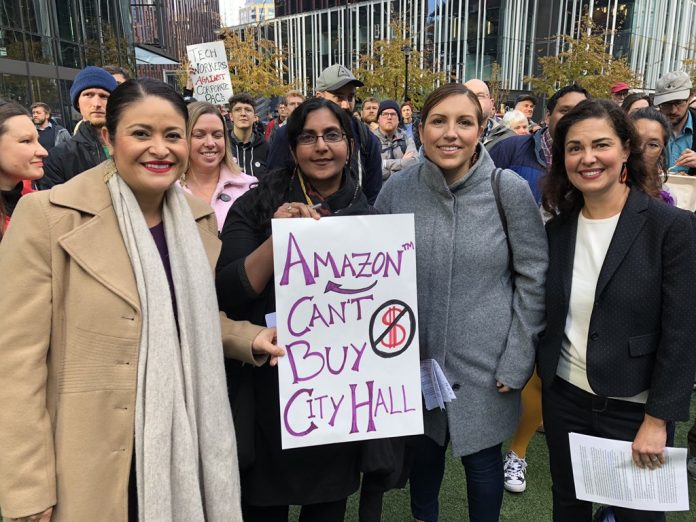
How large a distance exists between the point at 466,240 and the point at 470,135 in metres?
0.42

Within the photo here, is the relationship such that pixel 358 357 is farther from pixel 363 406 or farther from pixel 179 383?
pixel 179 383

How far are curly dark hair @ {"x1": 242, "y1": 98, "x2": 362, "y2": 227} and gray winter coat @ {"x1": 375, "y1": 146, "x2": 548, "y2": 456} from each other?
0.43 meters

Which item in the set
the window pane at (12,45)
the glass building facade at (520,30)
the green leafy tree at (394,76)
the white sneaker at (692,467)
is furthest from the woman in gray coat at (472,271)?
the glass building facade at (520,30)

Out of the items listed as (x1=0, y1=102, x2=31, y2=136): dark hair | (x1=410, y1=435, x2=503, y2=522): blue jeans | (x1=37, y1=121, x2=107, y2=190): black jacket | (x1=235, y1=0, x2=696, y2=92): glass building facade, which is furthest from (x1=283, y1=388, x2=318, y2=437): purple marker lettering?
(x1=235, y1=0, x2=696, y2=92): glass building facade

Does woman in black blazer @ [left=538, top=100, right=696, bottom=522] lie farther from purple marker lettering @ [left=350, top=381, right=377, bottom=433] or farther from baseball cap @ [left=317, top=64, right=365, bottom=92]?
baseball cap @ [left=317, top=64, right=365, bottom=92]

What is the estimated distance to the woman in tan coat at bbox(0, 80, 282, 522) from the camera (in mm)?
1469

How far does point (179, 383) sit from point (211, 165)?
7.23 feet

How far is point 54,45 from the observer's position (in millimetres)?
16484

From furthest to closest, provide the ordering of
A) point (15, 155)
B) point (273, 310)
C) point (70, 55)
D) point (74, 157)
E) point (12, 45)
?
point (70, 55) → point (12, 45) → point (74, 157) → point (15, 155) → point (273, 310)

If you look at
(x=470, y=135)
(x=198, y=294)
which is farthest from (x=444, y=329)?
(x=198, y=294)

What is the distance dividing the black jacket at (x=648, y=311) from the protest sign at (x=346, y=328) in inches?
27.8

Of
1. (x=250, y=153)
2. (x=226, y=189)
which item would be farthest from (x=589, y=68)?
(x=226, y=189)

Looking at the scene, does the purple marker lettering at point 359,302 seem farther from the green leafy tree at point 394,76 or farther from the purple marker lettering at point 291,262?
the green leafy tree at point 394,76

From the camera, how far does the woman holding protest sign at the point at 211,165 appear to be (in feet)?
11.6
